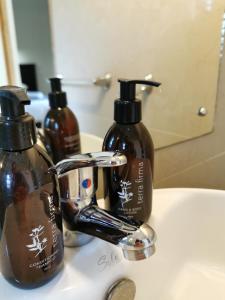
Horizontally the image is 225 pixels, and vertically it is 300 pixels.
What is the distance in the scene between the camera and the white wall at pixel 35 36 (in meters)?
0.46

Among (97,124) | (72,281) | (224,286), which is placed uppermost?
(97,124)

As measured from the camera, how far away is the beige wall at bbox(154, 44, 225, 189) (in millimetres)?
677

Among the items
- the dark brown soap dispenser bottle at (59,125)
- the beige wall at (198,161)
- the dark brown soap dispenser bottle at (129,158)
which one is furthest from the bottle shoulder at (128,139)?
the beige wall at (198,161)

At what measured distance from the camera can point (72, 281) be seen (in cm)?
36

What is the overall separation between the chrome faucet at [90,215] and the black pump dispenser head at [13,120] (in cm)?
5

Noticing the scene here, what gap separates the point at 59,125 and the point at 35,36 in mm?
145

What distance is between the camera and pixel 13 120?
281 millimetres

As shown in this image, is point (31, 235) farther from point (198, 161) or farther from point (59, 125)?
point (198, 161)

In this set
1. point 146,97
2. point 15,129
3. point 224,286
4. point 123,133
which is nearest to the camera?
point 15,129

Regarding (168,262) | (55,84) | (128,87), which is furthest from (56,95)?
(168,262)

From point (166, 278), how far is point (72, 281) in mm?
191

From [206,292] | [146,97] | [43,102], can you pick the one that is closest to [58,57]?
[43,102]

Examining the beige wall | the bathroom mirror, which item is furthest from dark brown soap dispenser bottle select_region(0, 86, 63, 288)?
the beige wall

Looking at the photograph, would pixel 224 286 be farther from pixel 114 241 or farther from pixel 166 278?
pixel 114 241
